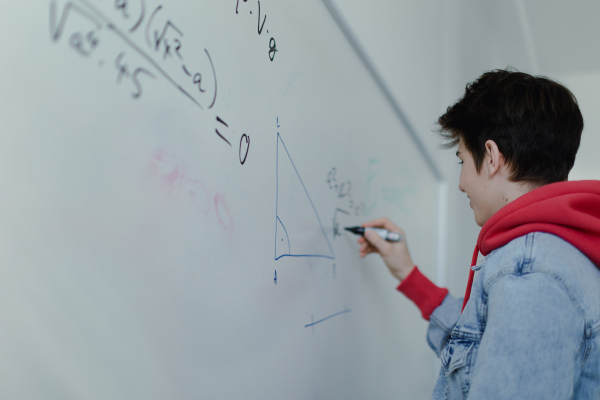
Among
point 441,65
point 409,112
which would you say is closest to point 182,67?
point 409,112

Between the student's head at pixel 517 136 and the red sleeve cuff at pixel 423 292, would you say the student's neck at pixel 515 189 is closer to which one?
the student's head at pixel 517 136

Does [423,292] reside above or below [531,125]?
below

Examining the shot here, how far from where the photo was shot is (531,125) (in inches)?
23.5

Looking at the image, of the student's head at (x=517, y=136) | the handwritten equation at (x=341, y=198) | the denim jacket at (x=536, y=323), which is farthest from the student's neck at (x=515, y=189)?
the handwritten equation at (x=341, y=198)

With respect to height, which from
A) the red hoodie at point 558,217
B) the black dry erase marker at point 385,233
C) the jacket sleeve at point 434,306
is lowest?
the jacket sleeve at point 434,306

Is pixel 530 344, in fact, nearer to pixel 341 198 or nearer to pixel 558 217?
pixel 558 217

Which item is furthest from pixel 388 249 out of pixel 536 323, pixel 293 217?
pixel 536 323

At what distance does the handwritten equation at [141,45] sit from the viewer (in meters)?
0.35

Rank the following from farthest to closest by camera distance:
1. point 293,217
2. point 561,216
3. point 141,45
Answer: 1. point 293,217
2. point 561,216
3. point 141,45

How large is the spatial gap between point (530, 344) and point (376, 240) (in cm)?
41

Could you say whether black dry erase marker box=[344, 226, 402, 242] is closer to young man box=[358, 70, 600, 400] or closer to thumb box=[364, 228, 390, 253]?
thumb box=[364, 228, 390, 253]

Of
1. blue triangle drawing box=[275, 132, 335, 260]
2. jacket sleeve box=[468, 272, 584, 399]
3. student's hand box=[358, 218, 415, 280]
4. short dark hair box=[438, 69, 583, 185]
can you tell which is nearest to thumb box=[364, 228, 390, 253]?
student's hand box=[358, 218, 415, 280]

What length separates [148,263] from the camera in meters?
0.41

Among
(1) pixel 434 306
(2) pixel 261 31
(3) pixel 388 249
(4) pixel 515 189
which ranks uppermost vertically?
(2) pixel 261 31
